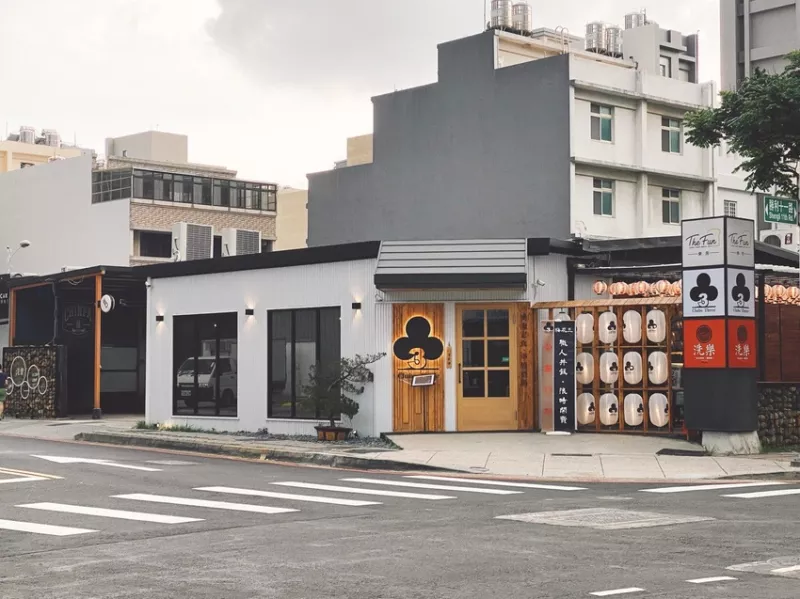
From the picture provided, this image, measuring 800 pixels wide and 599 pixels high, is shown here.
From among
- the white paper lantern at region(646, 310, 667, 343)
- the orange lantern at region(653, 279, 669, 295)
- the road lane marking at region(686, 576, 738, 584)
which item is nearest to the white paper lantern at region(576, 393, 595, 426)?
the white paper lantern at region(646, 310, 667, 343)


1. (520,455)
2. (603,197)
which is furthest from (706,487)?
(603,197)

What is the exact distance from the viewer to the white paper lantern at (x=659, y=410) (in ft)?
Answer: 76.7

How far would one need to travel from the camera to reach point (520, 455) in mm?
20828

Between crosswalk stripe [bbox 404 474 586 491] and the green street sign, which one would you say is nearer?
crosswalk stripe [bbox 404 474 586 491]

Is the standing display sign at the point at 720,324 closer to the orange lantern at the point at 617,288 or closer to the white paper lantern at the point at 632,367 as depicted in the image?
the white paper lantern at the point at 632,367

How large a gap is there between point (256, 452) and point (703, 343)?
8.43m

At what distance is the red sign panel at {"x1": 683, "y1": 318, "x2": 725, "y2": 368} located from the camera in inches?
827

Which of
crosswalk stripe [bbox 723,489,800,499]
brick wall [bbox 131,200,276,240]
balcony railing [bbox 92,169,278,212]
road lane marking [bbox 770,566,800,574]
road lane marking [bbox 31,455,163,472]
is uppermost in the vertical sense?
balcony railing [bbox 92,169,278,212]

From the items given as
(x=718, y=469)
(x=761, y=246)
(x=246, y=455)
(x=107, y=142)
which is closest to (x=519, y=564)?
(x=718, y=469)

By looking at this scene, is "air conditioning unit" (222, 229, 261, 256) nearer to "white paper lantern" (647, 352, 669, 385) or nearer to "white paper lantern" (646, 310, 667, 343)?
"white paper lantern" (646, 310, 667, 343)

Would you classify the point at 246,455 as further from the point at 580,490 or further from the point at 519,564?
the point at 519,564

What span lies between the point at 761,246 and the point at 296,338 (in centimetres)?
1030

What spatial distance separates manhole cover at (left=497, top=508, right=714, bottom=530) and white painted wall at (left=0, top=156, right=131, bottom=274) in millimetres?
52186

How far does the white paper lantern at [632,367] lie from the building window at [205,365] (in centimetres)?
899
